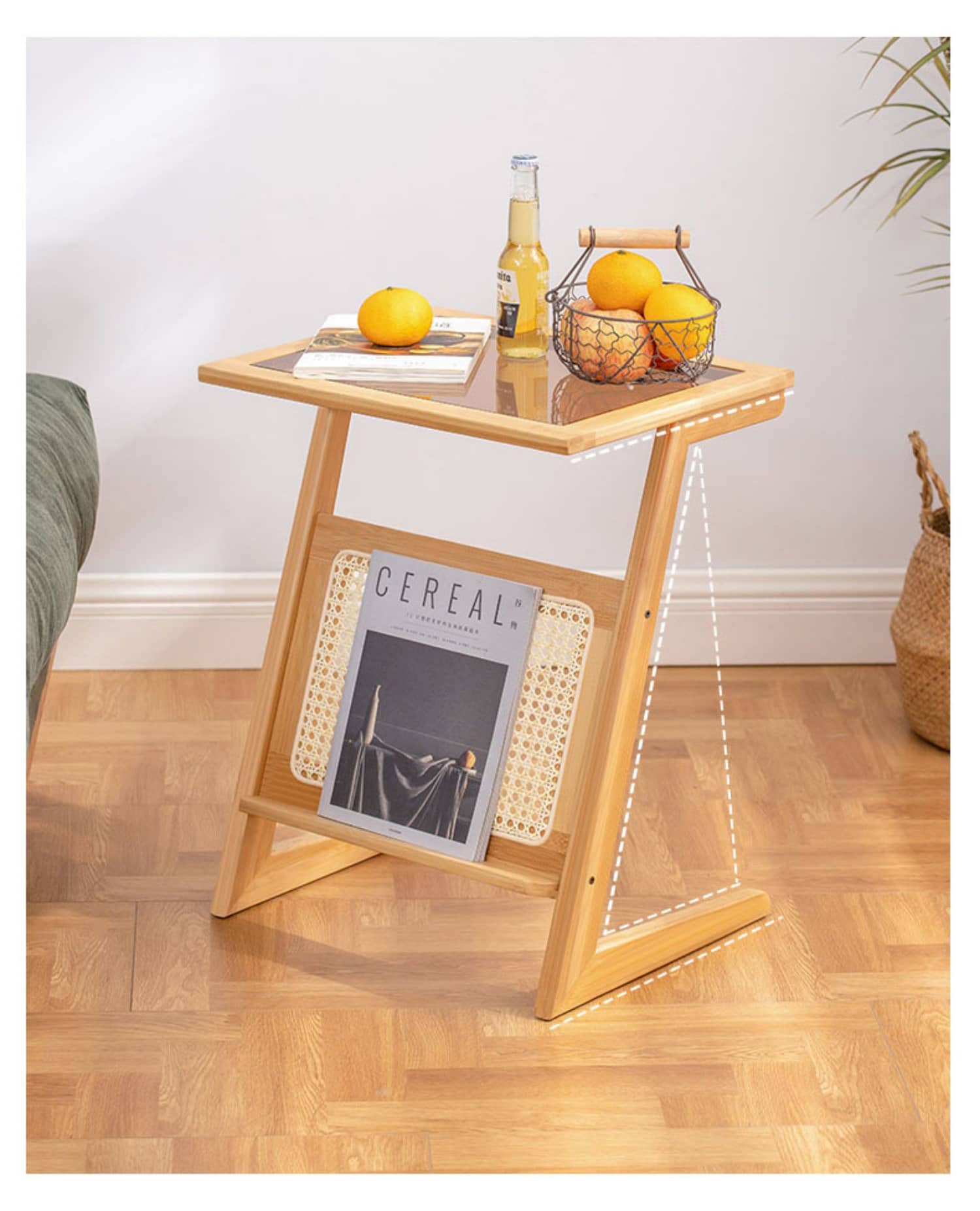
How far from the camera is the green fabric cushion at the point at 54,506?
178cm

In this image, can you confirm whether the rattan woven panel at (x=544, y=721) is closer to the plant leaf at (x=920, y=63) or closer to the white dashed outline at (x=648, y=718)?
the white dashed outline at (x=648, y=718)

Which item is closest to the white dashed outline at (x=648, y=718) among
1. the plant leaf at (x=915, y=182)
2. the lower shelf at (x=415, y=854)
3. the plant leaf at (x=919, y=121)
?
the lower shelf at (x=415, y=854)

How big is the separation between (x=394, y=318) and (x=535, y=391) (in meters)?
0.21

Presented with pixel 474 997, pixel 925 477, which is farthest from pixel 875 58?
pixel 474 997

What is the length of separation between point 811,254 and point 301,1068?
5.49ft

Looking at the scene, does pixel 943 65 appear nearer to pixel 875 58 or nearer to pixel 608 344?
pixel 875 58

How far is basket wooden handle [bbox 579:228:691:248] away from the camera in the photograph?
75.7 inches

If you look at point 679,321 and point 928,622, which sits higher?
point 679,321

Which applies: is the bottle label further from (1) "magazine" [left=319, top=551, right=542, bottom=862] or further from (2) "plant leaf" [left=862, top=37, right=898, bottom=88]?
(2) "plant leaf" [left=862, top=37, right=898, bottom=88]

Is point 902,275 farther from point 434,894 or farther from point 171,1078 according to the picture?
point 171,1078

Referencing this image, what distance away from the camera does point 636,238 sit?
1.93m

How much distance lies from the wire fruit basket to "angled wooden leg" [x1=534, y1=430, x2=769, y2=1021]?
9cm
